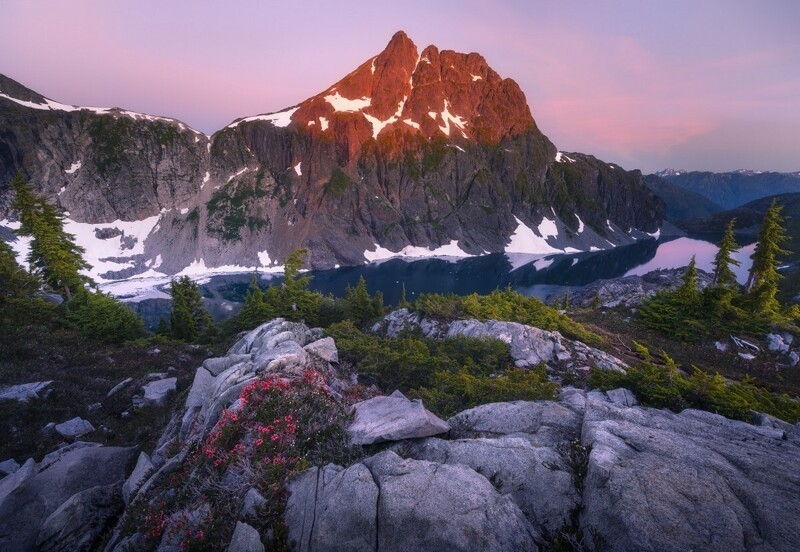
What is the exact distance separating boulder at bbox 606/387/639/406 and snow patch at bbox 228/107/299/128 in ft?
648

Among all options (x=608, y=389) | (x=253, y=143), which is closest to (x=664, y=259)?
(x=608, y=389)

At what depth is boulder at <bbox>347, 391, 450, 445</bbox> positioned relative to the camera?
8.71 metres

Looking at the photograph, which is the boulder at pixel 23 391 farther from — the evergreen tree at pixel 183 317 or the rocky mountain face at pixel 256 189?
the rocky mountain face at pixel 256 189

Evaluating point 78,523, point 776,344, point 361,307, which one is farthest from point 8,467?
point 776,344

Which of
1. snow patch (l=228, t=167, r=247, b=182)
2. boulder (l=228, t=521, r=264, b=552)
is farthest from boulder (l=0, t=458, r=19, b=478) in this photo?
snow patch (l=228, t=167, r=247, b=182)

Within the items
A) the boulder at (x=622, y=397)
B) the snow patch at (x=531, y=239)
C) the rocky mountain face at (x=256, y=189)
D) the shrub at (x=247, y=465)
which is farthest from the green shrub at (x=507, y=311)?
the snow patch at (x=531, y=239)

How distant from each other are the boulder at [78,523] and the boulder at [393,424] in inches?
305

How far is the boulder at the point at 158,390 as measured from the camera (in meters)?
19.3

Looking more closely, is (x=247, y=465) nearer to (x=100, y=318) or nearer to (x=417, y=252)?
(x=100, y=318)

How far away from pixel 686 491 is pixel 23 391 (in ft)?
93.4

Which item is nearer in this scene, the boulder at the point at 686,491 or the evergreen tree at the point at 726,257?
the boulder at the point at 686,491

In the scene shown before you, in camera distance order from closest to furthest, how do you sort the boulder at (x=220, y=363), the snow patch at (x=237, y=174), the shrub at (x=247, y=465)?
the shrub at (x=247, y=465) < the boulder at (x=220, y=363) < the snow patch at (x=237, y=174)

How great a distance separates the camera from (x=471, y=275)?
12469 centimetres

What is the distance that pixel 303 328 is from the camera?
2203cm
